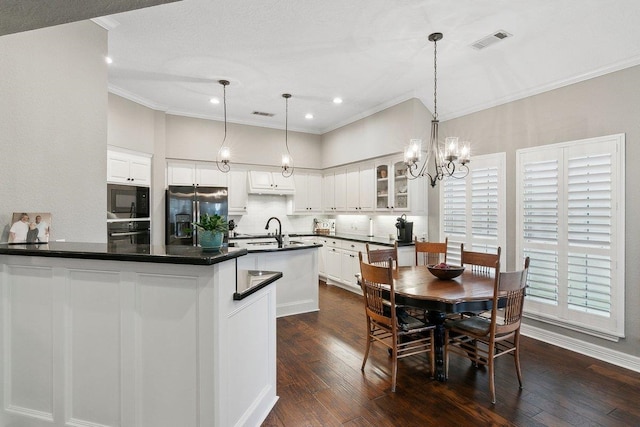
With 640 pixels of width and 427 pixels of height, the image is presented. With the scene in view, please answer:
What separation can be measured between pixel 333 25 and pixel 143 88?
317 cm

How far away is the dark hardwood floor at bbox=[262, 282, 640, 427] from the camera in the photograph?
2.34 m

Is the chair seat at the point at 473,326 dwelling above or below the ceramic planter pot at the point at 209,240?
below

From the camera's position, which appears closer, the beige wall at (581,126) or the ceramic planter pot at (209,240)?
the ceramic planter pot at (209,240)

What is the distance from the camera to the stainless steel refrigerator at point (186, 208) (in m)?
5.49

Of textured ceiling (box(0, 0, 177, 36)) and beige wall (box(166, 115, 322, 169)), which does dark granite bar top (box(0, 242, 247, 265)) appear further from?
beige wall (box(166, 115, 322, 169))

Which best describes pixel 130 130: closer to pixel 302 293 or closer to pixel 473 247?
pixel 302 293

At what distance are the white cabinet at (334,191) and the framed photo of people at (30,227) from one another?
16.2ft

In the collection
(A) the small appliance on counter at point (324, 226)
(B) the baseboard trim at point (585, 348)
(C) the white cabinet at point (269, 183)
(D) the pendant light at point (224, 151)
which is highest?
(D) the pendant light at point (224, 151)

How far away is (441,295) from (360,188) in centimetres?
378

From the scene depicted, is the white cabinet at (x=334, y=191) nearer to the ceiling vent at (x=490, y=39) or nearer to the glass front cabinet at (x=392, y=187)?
the glass front cabinet at (x=392, y=187)

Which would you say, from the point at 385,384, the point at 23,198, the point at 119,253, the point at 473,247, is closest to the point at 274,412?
the point at 385,384

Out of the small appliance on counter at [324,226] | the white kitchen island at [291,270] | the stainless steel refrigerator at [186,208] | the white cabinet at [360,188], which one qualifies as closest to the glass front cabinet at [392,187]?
the white cabinet at [360,188]

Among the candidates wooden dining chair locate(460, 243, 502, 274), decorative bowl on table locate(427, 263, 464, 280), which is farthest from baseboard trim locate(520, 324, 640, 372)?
decorative bowl on table locate(427, 263, 464, 280)

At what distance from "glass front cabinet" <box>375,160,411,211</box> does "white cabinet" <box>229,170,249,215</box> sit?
8.64 ft
